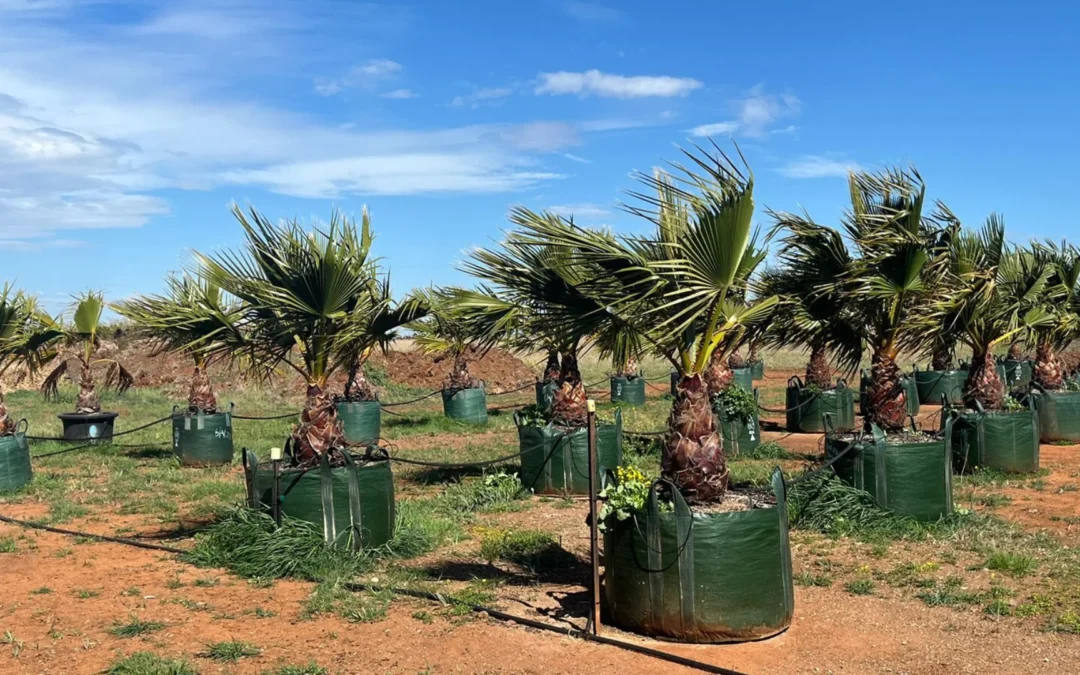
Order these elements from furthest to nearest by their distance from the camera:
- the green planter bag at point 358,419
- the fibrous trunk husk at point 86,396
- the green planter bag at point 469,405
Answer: the green planter bag at point 469,405 < the green planter bag at point 358,419 < the fibrous trunk husk at point 86,396

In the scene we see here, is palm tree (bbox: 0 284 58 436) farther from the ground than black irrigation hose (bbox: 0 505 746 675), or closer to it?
farther from the ground

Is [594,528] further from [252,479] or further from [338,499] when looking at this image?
[252,479]

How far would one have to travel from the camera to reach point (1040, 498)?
11172mm

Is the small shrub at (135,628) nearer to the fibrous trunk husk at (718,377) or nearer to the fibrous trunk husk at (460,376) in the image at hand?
the fibrous trunk husk at (718,377)

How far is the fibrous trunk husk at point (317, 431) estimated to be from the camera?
28.8ft

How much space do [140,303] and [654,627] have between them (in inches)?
279

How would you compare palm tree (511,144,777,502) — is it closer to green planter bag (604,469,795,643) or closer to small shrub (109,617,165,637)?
green planter bag (604,469,795,643)

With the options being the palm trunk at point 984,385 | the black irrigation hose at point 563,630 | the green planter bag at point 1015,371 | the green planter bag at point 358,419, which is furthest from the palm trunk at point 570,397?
the green planter bag at point 1015,371

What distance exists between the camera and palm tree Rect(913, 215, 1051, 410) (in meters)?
10.7

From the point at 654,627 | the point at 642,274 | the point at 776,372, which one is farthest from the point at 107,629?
the point at 776,372

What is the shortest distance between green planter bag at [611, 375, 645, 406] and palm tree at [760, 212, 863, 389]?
15360 mm

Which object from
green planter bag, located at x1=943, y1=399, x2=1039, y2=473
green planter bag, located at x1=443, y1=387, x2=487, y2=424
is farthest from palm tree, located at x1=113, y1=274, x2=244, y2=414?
green planter bag, located at x1=443, y1=387, x2=487, y2=424

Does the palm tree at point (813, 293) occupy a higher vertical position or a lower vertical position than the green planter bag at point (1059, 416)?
higher

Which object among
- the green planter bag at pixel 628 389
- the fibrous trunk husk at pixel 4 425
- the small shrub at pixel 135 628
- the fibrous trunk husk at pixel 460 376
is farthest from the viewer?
the green planter bag at pixel 628 389
